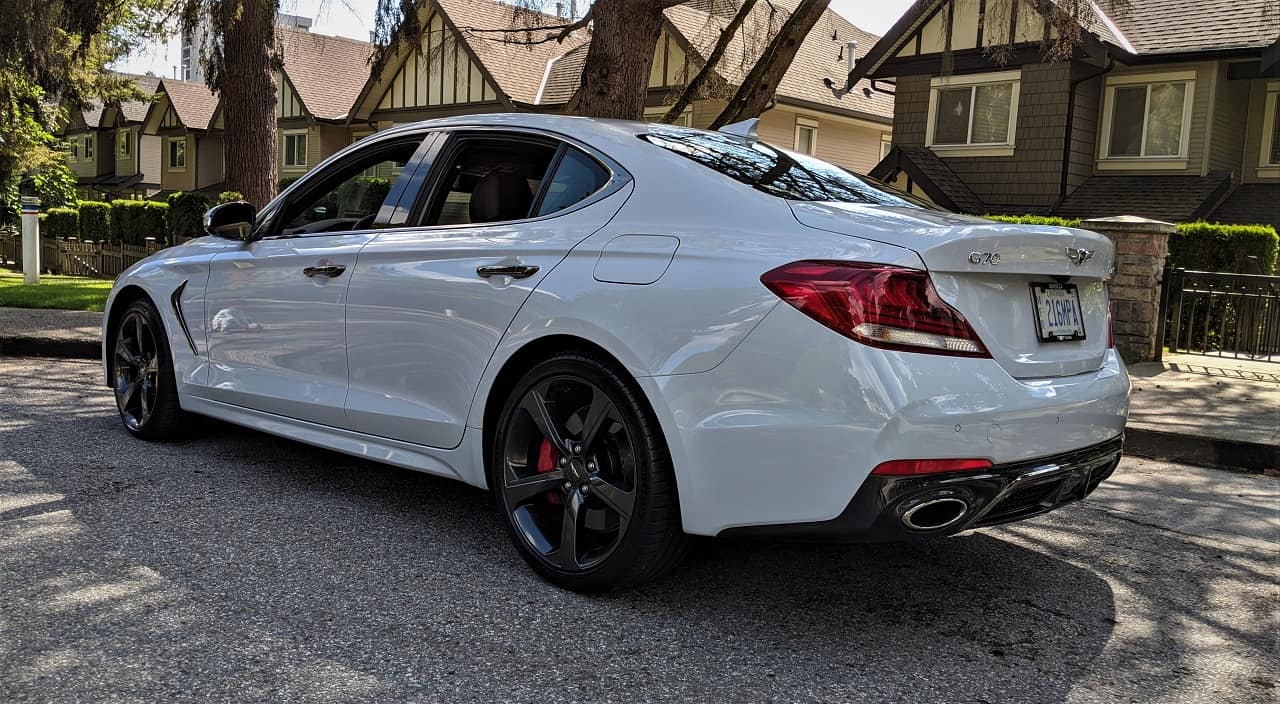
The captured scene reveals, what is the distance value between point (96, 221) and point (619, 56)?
953 inches

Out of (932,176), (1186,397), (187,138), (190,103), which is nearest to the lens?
(1186,397)

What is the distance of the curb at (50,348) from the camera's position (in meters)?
9.34

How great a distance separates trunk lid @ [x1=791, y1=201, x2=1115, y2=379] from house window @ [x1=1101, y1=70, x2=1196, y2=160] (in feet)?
59.5

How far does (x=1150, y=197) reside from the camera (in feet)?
62.8

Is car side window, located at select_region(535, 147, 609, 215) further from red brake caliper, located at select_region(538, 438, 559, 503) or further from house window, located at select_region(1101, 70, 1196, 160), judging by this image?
house window, located at select_region(1101, 70, 1196, 160)

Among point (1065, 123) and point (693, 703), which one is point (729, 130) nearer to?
point (693, 703)

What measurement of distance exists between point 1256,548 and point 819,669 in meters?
2.68

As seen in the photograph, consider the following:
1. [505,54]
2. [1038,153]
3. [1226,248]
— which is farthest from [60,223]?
[1226,248]

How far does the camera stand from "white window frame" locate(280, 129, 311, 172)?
36750 mm

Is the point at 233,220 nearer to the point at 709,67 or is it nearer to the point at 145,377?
the point at 145,377

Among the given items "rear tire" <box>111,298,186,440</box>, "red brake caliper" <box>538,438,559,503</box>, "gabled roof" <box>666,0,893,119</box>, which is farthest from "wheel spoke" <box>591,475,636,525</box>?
"gabled roof" <box>666,0,893,119</box>

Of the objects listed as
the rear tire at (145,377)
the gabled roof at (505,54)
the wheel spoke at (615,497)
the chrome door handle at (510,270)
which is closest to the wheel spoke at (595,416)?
the wheel spoke at (615,497)

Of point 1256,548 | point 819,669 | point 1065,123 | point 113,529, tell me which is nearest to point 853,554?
point 819,669

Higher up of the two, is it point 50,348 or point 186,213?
point 186,213
